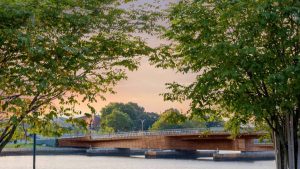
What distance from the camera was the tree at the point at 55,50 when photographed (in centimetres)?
1457

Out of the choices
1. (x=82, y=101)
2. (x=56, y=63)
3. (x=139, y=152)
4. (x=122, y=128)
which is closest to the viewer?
(x=56, y=63)

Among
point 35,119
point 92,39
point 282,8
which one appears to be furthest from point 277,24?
point 35,119

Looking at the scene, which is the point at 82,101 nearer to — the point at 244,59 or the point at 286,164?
the point at 244,59

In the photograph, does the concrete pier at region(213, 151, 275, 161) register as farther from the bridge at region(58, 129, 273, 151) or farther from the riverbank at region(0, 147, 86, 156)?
the riverbank at region(0, 147, 86, 156)

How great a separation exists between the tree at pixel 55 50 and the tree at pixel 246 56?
73.9 inches

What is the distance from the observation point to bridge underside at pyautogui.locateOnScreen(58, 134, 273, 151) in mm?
76000

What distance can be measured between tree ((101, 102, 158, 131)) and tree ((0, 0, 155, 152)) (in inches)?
5475

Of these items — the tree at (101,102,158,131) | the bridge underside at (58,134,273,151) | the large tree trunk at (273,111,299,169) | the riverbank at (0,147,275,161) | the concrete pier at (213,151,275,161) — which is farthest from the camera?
the tree at (101,102,158,131)

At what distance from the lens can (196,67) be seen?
1947cm

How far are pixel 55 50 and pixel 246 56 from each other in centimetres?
658

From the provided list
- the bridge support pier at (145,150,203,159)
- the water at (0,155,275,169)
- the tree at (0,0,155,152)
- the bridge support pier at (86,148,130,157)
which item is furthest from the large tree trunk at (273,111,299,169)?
the bridge support pier at (86,148,130,157)

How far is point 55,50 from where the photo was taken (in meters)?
15.4

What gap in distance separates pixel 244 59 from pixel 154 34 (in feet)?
14.4

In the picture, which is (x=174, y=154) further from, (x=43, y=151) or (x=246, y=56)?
(x=246, y=56)
